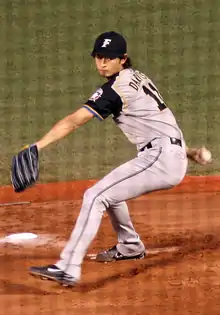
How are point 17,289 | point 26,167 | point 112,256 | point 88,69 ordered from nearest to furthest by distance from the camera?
point 26,167 < point 17,289 < point 112,256 < point 88,69

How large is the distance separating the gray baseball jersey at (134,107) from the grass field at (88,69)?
10.8ft

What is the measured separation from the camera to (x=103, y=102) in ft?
20.1

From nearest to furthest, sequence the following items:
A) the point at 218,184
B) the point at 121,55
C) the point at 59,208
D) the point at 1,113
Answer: the point at 121,55 < the point at 59,208 < the point at 218,184 < the point at 1,113

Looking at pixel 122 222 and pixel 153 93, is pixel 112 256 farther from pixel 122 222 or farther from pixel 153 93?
pixel 153 93

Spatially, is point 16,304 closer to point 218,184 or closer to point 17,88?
point 218,184

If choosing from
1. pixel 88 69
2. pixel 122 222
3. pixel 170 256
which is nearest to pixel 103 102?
pixel 122 222

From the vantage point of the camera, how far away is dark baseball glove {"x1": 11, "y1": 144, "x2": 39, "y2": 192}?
608 cm

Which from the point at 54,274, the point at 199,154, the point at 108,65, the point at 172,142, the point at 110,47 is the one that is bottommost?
the point at 54,274

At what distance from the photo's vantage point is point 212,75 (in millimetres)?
14625

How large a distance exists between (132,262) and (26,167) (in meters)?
1.31

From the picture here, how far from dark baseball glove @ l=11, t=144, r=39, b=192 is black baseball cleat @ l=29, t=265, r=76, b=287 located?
0.58 m

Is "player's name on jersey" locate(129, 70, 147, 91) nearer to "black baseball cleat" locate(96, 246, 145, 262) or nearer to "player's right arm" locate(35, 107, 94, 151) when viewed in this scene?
"player's right arm" locate(35, 107, 94, 151)

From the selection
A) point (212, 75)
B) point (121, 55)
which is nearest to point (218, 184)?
point (121, 55)

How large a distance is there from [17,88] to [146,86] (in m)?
7.98
